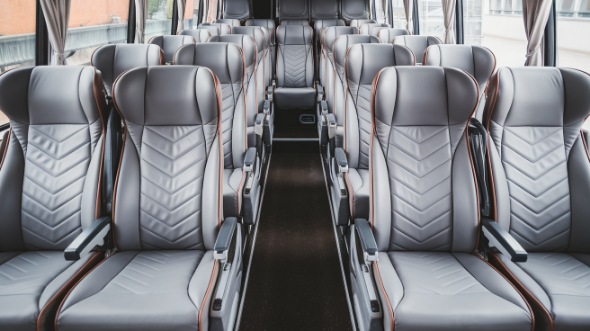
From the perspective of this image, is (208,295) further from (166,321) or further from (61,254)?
(61,254)

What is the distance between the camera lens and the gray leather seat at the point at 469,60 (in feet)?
10.5

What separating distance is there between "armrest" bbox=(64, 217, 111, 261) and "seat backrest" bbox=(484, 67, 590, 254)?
1.79 metres

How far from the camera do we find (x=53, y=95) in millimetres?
2002

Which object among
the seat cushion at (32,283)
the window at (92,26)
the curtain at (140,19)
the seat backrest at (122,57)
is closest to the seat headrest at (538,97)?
the seat cushion at (32,283)

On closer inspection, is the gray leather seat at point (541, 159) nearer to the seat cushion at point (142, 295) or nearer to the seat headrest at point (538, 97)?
the seat headrest at point (538, 97)

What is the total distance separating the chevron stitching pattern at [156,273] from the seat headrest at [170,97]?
61 cm

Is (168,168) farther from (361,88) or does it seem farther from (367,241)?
(361,88)

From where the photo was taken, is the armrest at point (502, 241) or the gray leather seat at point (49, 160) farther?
the gray leather seat at point (49, 160)

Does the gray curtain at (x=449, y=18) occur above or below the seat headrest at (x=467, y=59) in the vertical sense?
above

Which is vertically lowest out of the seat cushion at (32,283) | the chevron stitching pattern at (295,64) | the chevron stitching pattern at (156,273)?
the seat cushion at (32,283)

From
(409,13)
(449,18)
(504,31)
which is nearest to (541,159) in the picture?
(449,18)

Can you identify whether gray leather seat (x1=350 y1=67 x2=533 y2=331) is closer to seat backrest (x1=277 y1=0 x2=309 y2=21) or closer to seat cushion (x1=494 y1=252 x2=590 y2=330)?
seat cushion (x1=494 y1=252 x2=590 y2=330)

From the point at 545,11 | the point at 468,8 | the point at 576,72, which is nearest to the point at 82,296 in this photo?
the point at 576,72

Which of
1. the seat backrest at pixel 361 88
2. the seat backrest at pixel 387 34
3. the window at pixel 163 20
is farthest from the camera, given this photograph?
the window at pixel 163 20
